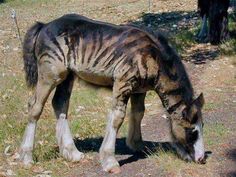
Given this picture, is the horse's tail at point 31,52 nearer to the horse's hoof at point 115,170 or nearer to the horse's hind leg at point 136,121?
the horse's hind leg at point 136,121

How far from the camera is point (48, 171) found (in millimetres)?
6156

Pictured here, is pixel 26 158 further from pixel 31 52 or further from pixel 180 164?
pixel 180 164

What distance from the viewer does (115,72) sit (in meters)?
5.90

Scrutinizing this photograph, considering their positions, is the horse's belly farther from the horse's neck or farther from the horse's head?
the horse's head

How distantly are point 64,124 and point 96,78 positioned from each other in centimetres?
83

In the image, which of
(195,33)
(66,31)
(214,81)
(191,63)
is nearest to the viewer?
(66,31)

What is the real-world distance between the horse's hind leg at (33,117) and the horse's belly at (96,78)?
40cm

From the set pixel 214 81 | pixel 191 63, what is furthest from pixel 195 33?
pixel 214 81

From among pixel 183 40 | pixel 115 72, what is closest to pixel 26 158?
pixel 115 72

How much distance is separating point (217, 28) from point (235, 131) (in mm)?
5844

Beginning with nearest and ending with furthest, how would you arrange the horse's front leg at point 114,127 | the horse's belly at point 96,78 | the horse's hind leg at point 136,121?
the horse's front leg at point 114,127 → the horse's belly at point 96,78 → the horse's hind leg at point 136,121

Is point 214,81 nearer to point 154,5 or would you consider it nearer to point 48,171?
point 48,171

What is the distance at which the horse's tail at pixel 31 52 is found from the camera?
6.46 m

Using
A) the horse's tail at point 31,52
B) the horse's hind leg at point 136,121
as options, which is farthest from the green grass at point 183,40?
the horse's tail at point 31,52
